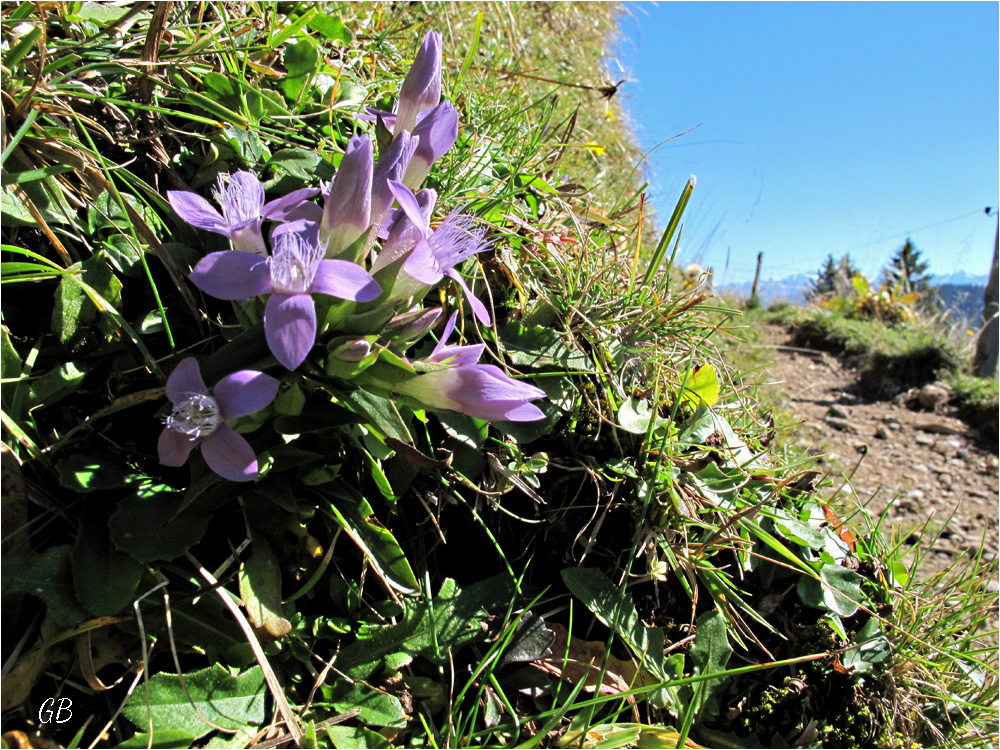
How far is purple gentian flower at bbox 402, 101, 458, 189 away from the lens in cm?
101

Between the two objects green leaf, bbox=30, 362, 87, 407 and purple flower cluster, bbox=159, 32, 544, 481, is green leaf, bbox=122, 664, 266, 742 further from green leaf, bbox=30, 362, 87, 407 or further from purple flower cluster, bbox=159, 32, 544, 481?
green leaf, bbox=30, 362, 87, 407

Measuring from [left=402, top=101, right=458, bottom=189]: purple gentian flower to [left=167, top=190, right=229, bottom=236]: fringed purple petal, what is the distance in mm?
326

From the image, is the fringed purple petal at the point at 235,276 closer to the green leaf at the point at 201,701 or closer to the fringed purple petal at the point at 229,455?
the fringed purple petal at the point at 229,455

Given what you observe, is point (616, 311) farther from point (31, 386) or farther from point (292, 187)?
point (31, 386)

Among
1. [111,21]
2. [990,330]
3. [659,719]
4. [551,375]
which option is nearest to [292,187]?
[111,21]

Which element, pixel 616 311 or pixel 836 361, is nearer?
pixel 616 311

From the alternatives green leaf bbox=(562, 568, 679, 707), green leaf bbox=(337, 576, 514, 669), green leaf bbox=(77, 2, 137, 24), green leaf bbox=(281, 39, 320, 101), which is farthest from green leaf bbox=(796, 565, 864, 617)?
green leaf bbox=(77, 2, 137, 24)

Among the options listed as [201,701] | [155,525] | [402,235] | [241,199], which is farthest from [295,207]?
[201,701]

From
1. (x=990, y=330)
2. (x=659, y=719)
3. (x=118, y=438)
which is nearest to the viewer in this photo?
(x=118, y=438)

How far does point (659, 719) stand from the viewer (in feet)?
3.98

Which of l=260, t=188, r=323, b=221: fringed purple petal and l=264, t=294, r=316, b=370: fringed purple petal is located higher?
l=260, t=188, r=323, b=221: fringed purple petal

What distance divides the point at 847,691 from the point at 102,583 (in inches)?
59.9

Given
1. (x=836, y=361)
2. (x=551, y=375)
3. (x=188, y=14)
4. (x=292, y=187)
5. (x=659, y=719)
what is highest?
(x=836, y=361)

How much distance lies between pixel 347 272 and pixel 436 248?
195 millimetres
